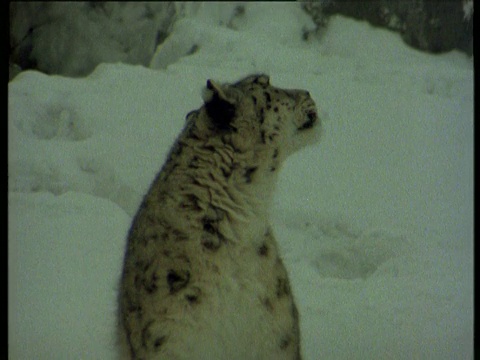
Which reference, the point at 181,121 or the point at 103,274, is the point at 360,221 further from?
the point at 103,274

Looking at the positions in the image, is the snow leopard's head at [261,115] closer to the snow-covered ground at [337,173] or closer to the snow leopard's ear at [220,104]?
the snow leopard's ear at [220,104]

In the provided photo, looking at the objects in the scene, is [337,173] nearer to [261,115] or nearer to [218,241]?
[261,115]

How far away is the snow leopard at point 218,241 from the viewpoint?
1.46 m

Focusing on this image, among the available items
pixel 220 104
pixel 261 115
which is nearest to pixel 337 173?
pixel 261 115

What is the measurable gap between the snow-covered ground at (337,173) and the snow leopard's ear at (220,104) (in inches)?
8.1

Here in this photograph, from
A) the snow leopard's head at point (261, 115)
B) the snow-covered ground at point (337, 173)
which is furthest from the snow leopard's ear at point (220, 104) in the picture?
the snow-covered ground at point (337, 173)

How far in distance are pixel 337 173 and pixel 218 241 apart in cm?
46

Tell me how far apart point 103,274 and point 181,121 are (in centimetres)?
46

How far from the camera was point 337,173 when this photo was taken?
182 cm

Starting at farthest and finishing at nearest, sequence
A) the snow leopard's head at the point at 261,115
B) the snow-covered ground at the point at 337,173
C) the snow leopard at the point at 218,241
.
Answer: the snow-covered ground at the point at 337,173
the snow leopard's head at the point at 261,115
the snow leopard at the point at 218,241

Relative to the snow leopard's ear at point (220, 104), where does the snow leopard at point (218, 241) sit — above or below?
below

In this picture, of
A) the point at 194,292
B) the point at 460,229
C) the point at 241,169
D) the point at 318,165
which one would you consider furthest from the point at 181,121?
the point at 460,229

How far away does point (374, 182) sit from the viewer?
180cm

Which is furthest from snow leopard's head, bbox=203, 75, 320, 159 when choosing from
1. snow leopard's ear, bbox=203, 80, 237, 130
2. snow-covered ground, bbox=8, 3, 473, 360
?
snow-covered ground, bbox=8, 3, 473, 360
